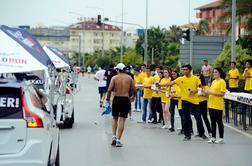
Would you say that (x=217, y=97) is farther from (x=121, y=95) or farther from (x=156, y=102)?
(x=156, y=102)

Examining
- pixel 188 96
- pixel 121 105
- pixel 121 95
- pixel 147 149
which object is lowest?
pixel 147 149

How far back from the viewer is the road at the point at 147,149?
12.7 meters

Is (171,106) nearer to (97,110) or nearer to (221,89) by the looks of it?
(221,89)

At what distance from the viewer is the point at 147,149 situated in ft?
47.6

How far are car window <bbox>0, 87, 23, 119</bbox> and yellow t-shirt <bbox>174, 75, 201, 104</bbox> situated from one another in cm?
772

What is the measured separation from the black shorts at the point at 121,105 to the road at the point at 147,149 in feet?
2.50

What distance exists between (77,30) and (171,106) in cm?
17254

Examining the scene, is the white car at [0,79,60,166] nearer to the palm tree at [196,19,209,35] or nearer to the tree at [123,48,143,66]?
the tree at [123,48,143,66]

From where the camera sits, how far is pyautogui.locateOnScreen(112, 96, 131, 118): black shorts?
1470 centimetres

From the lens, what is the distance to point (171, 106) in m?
18.2

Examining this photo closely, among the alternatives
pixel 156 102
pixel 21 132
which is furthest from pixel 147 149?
pixel 21 132

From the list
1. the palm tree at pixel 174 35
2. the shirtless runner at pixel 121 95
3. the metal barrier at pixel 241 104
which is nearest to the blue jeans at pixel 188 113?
the metal barrier at pixel 241 104

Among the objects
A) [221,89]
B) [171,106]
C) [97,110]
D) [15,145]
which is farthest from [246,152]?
[97,110]

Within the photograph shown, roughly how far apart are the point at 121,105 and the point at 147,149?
111cm
